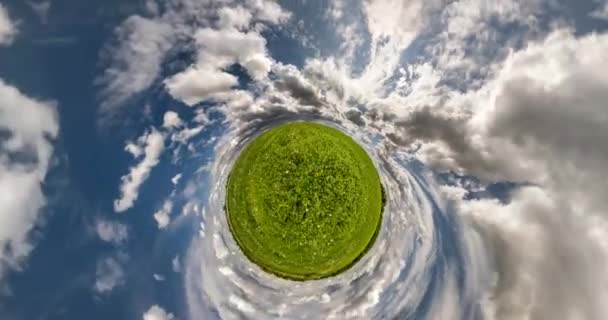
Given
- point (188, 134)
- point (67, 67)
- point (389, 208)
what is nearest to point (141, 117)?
point (188, 134)

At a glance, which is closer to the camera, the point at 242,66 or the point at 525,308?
the point at 525,308

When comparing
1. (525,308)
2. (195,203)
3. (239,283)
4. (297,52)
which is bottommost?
(525,308)

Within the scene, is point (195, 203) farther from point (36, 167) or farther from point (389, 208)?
point (389, 208)

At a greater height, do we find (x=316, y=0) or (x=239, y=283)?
(x=316, y=0)

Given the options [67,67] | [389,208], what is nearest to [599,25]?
[389,208]

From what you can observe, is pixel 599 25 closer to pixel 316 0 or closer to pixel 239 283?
pixel 316 0

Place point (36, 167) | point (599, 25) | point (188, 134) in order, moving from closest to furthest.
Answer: point (36, 167)
point (599, 25)
point (188, 134)

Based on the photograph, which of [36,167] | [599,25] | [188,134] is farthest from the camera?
[188,134]
